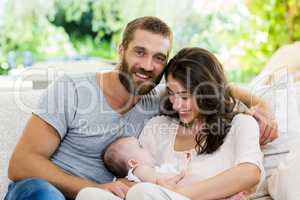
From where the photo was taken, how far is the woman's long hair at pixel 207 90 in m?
1.99

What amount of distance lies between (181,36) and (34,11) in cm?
103

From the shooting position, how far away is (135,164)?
2.04 m

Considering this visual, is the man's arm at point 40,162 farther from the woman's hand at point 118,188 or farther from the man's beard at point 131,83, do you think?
the man's beard at point 131,83

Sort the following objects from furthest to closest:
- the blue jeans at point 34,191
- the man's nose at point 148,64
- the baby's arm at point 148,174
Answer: the man's nose at point 148,64
the baby's arm at point 148,174
the blue jeans at point 34,191

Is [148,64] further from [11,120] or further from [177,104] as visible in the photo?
[11,120]

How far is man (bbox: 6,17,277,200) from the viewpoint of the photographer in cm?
199

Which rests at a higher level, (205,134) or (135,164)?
(205,134)

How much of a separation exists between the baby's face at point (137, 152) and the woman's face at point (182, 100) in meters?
0.19

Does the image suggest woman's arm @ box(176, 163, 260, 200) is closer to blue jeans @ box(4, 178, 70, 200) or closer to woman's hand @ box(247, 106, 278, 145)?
woman's hand @ box(247, 106, 278, 145)

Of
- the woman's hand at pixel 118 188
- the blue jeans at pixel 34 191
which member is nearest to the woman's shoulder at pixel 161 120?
the woman's hand at pixel 118 188

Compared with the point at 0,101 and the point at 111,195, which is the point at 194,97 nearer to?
the point at 111,195

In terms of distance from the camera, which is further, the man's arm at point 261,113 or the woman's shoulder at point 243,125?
the man's arm at point 261,113

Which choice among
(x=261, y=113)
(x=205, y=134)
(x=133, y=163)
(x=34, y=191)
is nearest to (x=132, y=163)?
(x=133, y=163)

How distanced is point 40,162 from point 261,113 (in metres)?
0.82
